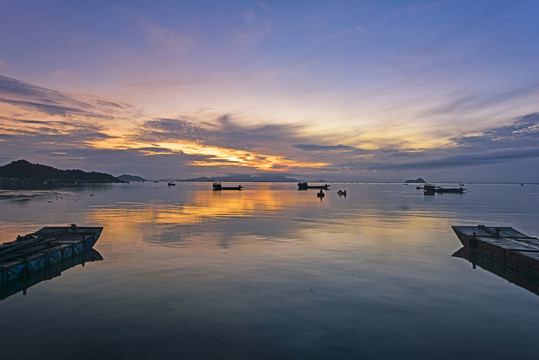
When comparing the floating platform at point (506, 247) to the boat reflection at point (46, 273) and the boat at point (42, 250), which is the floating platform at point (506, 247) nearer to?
the boat reflection at point (46, 273)

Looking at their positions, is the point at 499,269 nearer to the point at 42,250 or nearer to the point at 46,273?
the point at 46,273

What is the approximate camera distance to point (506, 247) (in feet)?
89.3

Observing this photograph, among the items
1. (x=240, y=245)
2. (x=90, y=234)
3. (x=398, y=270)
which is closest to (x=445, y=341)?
(x=398, y=270)

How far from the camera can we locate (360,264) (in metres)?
24.9

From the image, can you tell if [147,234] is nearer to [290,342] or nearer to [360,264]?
[360,264]

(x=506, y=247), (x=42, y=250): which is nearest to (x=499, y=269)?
(x=506, y=247)

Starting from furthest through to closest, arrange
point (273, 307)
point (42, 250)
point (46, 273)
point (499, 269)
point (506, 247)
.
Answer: point (506, 247)
point (499, 269)
point (42, 250)
point (46, 273)
point (273, 307)

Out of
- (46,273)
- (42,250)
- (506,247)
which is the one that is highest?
(42,250)

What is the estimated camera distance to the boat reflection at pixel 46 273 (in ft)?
61.9

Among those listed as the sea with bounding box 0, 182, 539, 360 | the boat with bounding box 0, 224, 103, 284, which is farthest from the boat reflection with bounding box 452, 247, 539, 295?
the boat with bounding box 0, 224, 103, 284

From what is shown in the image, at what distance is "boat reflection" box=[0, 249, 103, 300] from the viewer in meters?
18.9

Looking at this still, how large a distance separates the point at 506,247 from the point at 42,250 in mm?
37726

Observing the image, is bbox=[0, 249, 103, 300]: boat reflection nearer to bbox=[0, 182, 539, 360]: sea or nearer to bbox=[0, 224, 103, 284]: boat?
bbox=[0, 224, 103, 284]: boat

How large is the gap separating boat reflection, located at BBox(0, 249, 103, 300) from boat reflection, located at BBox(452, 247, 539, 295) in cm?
3125
